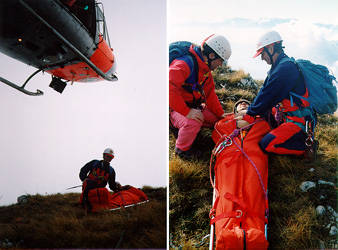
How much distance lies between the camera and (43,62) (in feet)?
7.45

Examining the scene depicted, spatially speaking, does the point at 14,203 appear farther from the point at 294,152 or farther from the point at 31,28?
the point at 294,152

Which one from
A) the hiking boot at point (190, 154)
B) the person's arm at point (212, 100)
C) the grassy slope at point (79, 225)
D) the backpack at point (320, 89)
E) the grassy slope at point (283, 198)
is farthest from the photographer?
the person's arm at point (212, 100)

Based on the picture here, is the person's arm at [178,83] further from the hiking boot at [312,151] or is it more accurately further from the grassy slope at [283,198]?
the hiking boot at [312,151]

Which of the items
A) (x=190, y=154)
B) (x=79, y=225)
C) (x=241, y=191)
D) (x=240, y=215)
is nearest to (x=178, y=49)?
(x=190, y=154)

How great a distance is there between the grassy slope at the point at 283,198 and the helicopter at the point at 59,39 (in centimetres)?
102

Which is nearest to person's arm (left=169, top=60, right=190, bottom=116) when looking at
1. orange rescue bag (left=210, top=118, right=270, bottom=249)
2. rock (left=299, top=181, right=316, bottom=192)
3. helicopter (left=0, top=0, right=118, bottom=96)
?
orange rescue bag (left=210, top=118, right=270, bottom=249)

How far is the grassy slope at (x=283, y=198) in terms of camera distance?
6.10 ft

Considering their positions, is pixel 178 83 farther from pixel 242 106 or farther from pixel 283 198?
pixel 283 198

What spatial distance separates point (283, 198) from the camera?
6.56 feet

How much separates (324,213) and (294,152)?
1.42ft

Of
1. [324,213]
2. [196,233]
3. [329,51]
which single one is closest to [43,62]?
[196,233]

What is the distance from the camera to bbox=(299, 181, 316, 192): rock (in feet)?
6.52

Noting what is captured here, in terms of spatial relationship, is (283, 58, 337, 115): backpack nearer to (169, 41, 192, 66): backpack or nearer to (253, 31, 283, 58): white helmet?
(253, 31, 283, 58): white helmet

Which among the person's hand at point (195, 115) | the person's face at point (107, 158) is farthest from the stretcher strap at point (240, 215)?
the person's face at point (107, 158)
